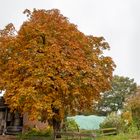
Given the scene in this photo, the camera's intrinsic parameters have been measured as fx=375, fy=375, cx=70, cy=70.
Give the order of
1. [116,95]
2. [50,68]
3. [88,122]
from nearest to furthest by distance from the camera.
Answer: [50,68] < [88,122] < [116,95]

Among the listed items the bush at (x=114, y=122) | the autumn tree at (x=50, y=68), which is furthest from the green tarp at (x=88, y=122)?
the autumn tree at (x=50, y=68)

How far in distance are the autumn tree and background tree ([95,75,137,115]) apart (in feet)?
180

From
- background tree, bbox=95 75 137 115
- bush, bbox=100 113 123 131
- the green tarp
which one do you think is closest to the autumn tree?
bush, bbox=100 113 123 131

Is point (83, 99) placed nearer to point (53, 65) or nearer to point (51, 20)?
point (53, 65)

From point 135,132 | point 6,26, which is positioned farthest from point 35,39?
point 135,132

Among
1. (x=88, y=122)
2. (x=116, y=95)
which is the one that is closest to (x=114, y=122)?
(x=88, y=122)

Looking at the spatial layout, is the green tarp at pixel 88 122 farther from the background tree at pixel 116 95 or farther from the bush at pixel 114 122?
the background tree at pixel 116 95

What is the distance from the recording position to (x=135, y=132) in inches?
1323

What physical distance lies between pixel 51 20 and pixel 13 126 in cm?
1460

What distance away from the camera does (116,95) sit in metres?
87.1

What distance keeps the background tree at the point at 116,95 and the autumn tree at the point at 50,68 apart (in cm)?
5491

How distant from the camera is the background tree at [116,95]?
8638cm

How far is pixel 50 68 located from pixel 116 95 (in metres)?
60.7

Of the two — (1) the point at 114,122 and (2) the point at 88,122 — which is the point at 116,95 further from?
(1) the point at 114,122
